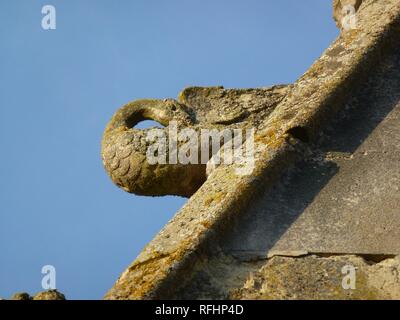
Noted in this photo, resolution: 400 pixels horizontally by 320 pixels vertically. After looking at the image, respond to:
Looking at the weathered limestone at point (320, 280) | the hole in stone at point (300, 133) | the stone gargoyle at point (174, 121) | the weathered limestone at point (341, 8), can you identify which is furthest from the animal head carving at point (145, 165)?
the weathered limestone at point (341, 8)

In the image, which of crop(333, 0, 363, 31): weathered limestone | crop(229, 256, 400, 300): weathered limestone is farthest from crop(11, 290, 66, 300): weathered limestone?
crop(333, 0, 363, 31): weathered limestone

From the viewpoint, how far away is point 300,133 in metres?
4.29

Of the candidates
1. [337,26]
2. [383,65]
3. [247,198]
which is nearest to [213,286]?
[247,198]

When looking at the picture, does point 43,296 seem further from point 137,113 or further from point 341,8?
point 341,8

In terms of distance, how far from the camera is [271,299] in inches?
136

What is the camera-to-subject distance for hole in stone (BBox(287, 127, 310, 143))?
4.28 meters

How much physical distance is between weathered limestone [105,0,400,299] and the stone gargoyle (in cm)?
12

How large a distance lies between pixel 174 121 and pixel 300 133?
811mm

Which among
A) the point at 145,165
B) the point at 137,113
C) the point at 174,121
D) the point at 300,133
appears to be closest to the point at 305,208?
the point at 300,133

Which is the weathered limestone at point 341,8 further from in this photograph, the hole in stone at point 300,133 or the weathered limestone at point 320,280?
the weathered limestone at point 320,280

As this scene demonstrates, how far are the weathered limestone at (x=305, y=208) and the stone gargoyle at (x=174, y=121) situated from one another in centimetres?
12

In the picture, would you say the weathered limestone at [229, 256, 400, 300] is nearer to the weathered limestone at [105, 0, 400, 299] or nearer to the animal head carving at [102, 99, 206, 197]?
the weathered limestone at [105, 0, 400, 299]
